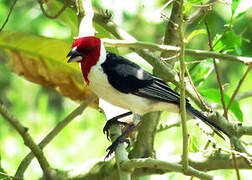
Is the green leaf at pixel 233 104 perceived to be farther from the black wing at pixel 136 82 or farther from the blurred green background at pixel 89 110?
the black wing at pixel 136 82

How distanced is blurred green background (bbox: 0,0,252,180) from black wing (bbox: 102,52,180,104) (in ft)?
0.69

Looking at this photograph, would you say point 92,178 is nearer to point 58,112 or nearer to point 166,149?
point 166,149

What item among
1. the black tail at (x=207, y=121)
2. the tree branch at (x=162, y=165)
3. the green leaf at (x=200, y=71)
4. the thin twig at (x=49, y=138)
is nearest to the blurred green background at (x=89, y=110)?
the green leaf at (x=200, y=71)

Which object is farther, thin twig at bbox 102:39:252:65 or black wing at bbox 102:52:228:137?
black wing at bbox 102:52:228:137

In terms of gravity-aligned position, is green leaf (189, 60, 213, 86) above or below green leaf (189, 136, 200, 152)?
above

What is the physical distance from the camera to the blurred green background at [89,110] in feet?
10.1

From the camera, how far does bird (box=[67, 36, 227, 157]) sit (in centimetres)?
283

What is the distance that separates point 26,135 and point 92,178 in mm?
453

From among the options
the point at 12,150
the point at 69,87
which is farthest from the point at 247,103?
the point at 12,150

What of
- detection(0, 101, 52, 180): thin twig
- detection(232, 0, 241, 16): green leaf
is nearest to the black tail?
detection(232, 0, 241, 16): green leaf

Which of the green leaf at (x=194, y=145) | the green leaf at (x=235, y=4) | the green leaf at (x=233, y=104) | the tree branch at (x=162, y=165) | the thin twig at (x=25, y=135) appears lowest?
the tree branch at (x=162, y=165)

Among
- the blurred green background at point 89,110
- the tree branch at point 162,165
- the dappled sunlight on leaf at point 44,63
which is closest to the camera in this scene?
the tree branch at point 162,165

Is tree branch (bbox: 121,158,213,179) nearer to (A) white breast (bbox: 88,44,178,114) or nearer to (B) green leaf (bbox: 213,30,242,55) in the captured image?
(A) white breast (bbox: 88,44,178,114)

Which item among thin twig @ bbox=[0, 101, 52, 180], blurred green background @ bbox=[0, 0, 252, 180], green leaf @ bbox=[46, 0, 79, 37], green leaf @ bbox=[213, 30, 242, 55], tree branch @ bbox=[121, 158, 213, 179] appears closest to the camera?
tree branch @ bbox=[121, 158, 213, 179]
